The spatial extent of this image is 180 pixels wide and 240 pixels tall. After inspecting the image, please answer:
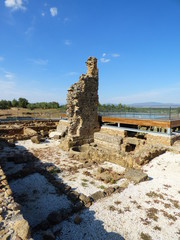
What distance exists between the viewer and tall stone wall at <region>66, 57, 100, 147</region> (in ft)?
47.2

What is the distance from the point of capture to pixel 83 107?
1500 centimetres

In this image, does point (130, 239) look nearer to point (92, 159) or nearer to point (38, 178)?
point (38, 178)

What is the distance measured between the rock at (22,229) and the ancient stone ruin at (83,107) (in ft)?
33.2

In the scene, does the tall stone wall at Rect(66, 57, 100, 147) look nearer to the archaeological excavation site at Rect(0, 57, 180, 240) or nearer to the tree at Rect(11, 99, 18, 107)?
the archaeological excavation site at Rect(0, 57, 180, 240)

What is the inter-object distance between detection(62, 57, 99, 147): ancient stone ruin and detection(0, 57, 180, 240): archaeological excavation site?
0.34 feet

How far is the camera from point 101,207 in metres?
5.66

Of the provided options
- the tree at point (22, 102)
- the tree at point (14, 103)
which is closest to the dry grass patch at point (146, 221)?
the tree at point (22, 102)

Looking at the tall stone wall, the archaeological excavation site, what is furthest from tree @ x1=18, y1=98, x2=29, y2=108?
the tall stone wall

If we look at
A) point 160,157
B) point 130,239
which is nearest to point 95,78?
point 160,157

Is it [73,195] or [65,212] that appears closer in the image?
[65,212]

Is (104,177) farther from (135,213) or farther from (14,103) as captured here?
(14,103)

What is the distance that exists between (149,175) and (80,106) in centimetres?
900

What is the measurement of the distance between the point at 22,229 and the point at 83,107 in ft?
41.1

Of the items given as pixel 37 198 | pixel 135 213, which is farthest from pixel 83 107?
pixel 135 213
